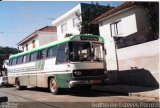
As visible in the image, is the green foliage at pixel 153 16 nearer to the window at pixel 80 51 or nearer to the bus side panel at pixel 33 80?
the window at pixel 80 51

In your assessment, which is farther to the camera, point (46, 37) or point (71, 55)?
point (46, 37)

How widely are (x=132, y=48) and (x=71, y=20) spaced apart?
17.3 m

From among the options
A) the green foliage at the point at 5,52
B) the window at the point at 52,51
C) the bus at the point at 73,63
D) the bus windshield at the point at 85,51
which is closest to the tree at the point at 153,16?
the bus at the point at 73,63

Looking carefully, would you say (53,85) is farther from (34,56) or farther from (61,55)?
(34,56)

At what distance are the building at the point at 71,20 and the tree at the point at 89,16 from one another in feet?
0.51

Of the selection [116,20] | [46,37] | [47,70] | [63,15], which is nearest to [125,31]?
[116,20]

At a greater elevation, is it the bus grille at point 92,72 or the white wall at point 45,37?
the white wall at point 45,37

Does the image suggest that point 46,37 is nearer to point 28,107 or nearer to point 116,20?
point 116,20

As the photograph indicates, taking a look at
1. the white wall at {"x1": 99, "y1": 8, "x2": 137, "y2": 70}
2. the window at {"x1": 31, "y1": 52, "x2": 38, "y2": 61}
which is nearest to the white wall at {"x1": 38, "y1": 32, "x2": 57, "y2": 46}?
the white wall at {"x1": 99, "y1": 8, "x2": 137, "y2": 70}

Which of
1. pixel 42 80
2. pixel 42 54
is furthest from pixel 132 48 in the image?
pixel 42 80

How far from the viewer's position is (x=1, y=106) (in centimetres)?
513

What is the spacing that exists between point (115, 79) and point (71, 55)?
6109mm

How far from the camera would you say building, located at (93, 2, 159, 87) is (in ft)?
50.6

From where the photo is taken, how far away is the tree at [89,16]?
27819mm
